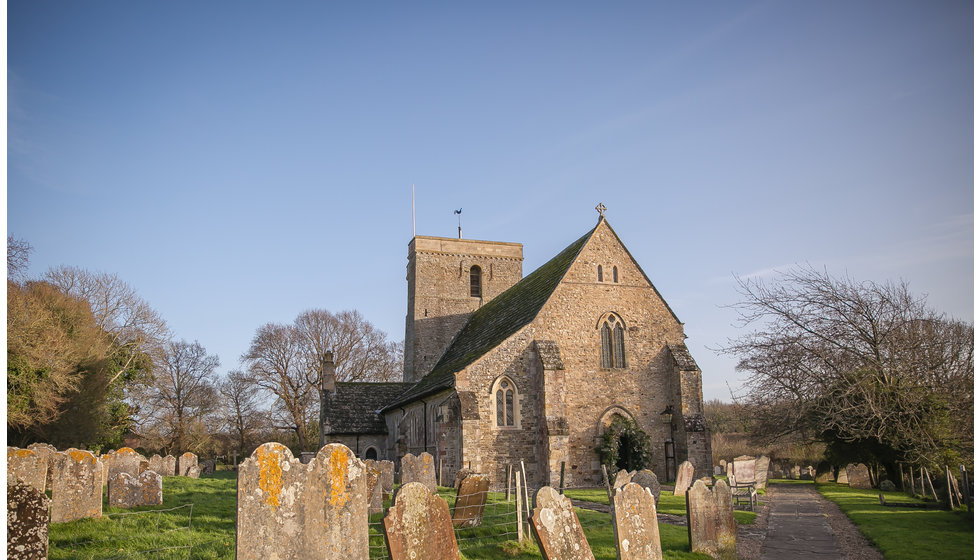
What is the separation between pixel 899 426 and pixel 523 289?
16.3m

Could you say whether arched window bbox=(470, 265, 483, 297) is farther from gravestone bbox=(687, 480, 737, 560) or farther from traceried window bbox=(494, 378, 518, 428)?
gravestone bbox=(687, 480, 737, 560)

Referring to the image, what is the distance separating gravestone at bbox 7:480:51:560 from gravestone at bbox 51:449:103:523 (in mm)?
6431

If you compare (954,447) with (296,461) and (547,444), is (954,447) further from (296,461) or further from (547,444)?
(296,461)

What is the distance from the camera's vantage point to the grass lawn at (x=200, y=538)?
9562mm

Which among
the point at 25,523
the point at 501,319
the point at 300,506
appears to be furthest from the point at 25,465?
the point at 501,319

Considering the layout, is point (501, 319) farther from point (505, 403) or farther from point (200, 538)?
point (200, 538)

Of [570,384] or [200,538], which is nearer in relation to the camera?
[200,538]

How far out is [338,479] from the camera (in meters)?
7.12

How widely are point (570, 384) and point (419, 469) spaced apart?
370 inches

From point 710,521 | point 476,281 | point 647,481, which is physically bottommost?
point 710,521

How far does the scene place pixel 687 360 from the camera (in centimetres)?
2497

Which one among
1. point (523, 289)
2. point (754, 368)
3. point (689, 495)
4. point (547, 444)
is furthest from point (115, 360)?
point (689, 495)

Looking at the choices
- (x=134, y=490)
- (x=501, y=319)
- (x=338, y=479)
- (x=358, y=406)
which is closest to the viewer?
(x=338, y=479)

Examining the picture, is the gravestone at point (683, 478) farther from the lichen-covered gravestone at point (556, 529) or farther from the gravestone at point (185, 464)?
the gravestone at point (185, 464)
